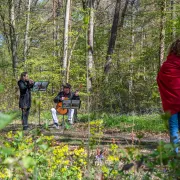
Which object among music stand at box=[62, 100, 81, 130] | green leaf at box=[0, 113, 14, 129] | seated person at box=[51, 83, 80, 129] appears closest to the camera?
green leaf at box=[0, 113, 14, 129]

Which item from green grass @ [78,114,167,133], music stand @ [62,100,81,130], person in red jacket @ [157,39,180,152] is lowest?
green grass @ [78,114,167,133]

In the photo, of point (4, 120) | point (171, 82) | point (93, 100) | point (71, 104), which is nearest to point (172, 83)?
point (171, 82)

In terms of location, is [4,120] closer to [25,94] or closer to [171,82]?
[171,82]

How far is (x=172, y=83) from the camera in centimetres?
416

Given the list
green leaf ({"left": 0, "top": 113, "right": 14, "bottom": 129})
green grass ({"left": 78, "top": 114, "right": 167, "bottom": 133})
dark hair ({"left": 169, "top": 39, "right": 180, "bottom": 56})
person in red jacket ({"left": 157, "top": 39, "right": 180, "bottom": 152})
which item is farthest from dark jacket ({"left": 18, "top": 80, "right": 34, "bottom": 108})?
green leaf ({"left": 0, "top": 113, "right": 14, "bottom": 129})

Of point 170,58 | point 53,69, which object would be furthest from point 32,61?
point 170,58

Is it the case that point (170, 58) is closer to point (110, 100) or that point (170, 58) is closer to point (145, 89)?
point (110, 100)

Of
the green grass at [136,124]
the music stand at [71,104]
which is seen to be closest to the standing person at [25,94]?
the music stand at [71,104]

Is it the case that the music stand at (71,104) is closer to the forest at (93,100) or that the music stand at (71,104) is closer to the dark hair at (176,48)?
the forest at (93,100)

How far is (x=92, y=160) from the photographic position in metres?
3.53

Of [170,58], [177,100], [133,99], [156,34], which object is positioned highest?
[156,34]

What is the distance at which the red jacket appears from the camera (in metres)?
4.13

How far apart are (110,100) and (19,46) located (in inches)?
602

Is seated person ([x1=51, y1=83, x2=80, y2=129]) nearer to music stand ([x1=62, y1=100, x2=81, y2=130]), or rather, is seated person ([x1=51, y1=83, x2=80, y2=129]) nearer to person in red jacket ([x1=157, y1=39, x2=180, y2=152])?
music stand ([x1=62, y1=100, x2=81, y2=130])
